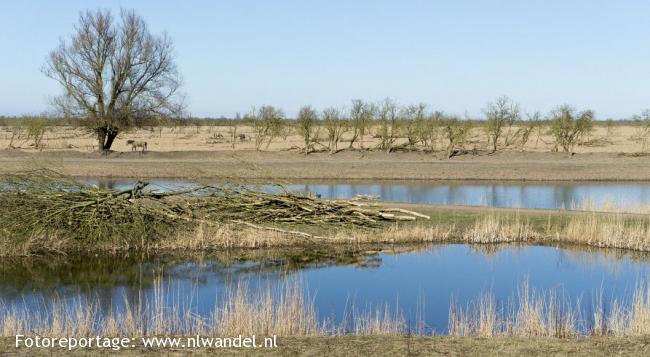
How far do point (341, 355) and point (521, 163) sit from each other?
4061cm

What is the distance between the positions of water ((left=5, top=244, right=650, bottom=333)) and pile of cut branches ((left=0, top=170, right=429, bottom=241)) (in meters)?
1.05

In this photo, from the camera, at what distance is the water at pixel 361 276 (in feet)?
44.3

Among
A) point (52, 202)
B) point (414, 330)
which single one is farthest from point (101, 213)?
point (414, 330)

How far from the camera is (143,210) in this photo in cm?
1842

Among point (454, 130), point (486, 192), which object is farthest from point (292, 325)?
point (454, 130)

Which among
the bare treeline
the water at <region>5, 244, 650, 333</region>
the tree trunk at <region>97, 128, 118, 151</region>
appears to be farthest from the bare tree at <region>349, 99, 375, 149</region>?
the water at <region>5, 244, 650, 333</region>

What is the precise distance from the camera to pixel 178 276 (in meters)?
15.5

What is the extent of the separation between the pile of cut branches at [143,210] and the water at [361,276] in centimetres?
105

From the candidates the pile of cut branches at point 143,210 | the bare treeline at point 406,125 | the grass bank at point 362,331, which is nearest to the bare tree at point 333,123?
the bare treeline at point 406,125

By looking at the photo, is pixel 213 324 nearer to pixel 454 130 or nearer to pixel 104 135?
pixel 104 135

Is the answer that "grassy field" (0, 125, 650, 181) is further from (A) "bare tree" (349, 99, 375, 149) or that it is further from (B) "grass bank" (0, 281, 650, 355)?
(B) "grass bank" (0, 281, 650, 355)

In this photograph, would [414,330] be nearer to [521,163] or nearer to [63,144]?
[521,163]

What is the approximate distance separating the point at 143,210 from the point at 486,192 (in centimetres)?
2173

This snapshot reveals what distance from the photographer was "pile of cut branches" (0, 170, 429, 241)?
57.8ft
